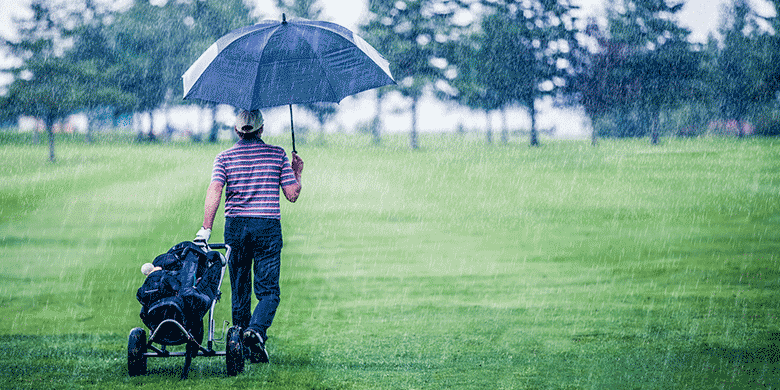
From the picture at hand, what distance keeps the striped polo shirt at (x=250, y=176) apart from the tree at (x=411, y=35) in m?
48.1

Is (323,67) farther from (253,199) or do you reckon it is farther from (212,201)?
(212,201)

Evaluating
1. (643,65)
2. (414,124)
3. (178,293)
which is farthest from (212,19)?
(178,293)

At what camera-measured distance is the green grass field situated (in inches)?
218

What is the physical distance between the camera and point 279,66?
5664 millimetres

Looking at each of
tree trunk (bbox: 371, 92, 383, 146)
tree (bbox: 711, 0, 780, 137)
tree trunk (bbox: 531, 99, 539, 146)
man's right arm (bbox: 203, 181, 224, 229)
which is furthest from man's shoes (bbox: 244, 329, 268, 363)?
tree trunk (bbox: 371, 92, 383, 146)

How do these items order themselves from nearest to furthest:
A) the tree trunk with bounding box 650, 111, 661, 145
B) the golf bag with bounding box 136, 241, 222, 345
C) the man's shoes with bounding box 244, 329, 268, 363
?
the golf bag with bounding box 136, 241, 222, 345 → the man's shoes with bounding box 244, 329, 268, 363 → the tree trunk with bounding box 650, 111, 661, 145

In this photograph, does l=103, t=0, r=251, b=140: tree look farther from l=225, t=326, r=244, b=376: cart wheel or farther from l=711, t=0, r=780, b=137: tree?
l=225, t=326, r=244, b=376: cart wheel

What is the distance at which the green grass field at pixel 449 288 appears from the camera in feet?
18.2

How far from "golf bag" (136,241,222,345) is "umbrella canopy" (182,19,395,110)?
116cm

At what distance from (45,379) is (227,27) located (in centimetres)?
6126

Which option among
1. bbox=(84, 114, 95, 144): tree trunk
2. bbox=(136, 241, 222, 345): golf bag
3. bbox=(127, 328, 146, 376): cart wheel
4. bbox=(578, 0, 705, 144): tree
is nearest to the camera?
bbox=(136, 241, 222, 345): golf bag

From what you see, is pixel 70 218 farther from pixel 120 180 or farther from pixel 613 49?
pixel 613 49

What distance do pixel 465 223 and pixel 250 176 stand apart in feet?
36.7

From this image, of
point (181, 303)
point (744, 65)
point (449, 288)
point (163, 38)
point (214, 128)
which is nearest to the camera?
point (181, 303)
